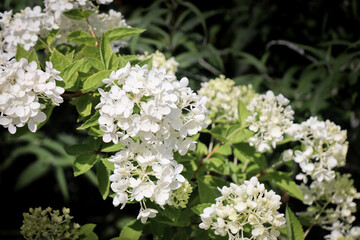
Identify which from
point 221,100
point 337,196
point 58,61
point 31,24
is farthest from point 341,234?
point 31,24

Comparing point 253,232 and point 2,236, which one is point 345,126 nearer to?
point 253,232

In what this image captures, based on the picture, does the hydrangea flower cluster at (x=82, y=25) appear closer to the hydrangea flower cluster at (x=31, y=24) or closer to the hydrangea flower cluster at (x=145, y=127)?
the hydrangea flower cluster at (x=31, y=24)

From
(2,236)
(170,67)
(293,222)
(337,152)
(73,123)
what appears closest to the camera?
(293,222)

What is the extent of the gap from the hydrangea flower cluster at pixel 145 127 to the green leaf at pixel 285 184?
1.62ft

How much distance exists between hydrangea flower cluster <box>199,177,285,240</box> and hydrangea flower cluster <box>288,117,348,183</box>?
13.4 inches

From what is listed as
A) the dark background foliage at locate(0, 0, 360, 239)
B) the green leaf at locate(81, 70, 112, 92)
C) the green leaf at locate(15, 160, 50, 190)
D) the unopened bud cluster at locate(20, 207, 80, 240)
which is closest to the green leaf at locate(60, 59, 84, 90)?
the green leaf at locate(81, 70, 112, 92)

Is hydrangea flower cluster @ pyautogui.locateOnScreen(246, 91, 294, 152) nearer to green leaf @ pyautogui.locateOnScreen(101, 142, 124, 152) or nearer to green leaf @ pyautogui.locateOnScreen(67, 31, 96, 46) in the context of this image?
green leaf @ pyautogui.locateOnScreen(101, 142, 124, 152)

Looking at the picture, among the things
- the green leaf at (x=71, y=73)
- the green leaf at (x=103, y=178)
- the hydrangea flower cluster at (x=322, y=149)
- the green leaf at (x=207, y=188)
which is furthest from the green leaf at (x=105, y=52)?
the hydrangea flower cluster at (x=322, y=149)

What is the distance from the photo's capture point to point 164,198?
2.76 feet

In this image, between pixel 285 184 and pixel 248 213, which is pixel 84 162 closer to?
pixel 248 213

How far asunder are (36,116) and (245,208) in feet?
1.81

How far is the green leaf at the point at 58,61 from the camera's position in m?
1.01

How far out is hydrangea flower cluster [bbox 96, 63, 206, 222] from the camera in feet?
2.72

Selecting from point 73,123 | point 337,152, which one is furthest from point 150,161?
point 73,123
